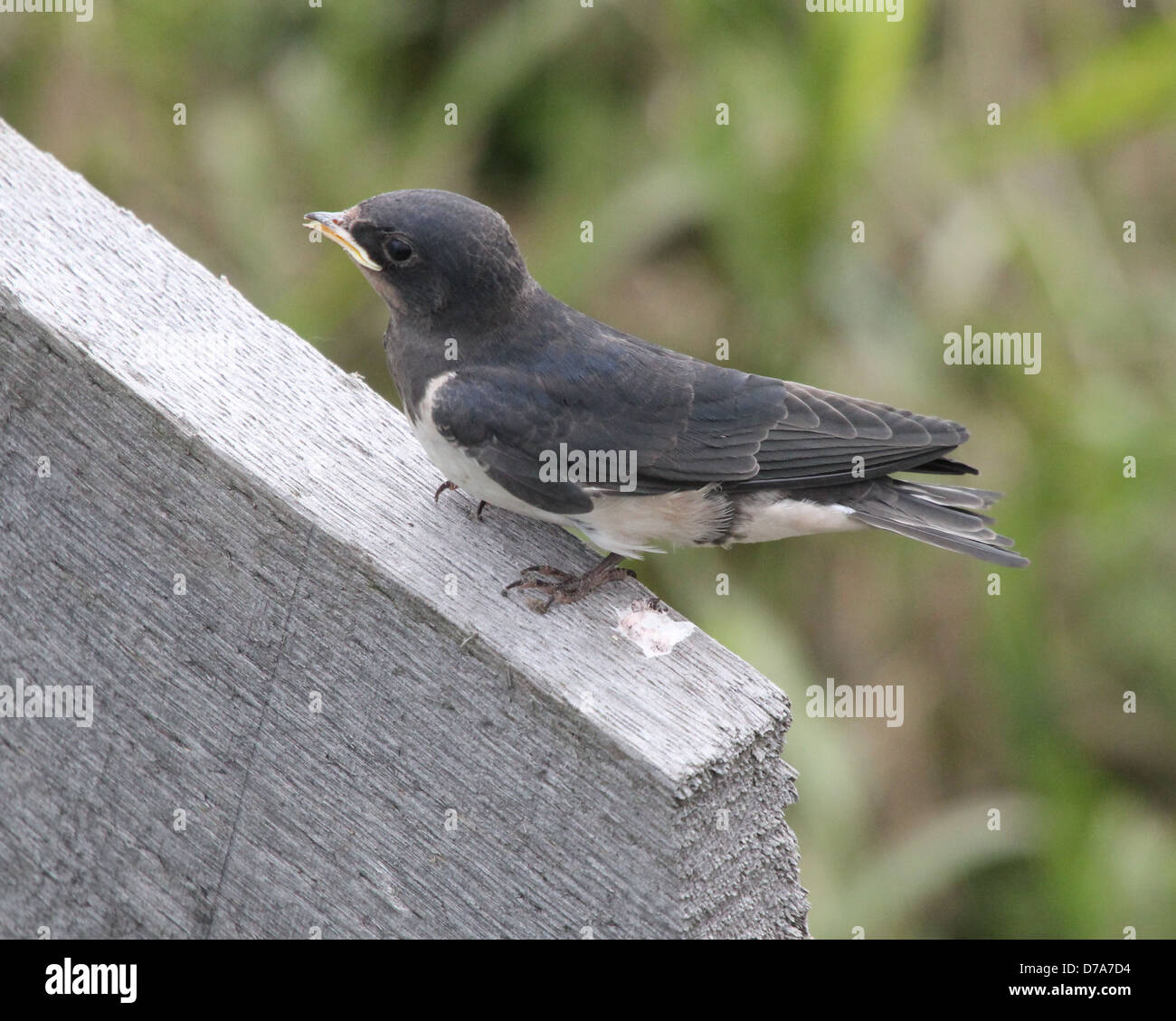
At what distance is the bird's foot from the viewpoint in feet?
5.99

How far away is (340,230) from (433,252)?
0.56 feet

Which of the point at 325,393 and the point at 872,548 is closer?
the point at 325,393

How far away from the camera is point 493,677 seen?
1.42m

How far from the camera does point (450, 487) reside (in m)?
1.94

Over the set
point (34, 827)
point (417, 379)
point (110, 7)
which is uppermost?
point (110, 7)

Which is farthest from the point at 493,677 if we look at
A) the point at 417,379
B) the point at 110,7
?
the point at 110,7

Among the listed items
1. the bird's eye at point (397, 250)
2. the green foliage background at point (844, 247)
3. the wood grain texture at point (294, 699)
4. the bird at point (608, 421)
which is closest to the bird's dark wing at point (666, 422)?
the bird at point (608, 421)

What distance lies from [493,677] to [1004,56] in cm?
364

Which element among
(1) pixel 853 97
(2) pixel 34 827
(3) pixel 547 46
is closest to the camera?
(2) pixel 34 827

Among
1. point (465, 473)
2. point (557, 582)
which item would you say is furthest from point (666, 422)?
point (557, 582)

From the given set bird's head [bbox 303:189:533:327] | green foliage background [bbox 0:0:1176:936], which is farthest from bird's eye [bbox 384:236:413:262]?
green foliage background [bbox 0:0:1176:936]

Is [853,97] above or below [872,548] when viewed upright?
above

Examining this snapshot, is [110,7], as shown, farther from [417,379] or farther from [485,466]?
[485,466]

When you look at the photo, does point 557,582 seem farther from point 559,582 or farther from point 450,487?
point 450,487
